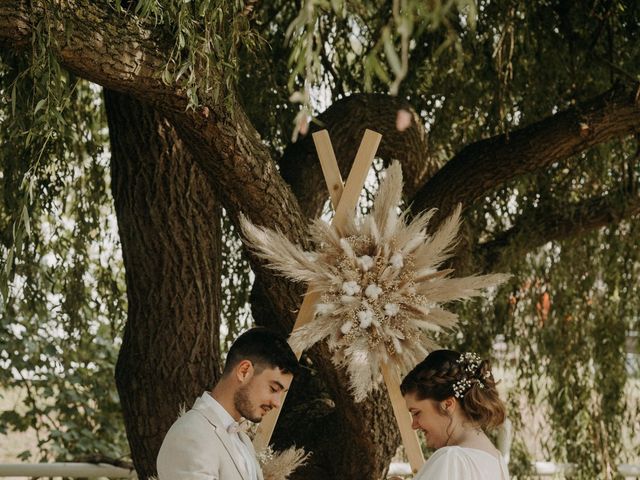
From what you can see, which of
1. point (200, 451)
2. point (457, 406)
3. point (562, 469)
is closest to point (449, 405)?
point (457, 406)

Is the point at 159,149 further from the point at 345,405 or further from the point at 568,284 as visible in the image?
the point at 568,284

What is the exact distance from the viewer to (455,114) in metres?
5.27

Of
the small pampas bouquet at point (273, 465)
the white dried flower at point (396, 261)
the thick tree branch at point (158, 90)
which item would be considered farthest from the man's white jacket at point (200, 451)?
the thick tree branch at point (158, 90)

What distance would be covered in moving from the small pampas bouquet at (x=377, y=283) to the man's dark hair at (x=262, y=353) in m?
0.19

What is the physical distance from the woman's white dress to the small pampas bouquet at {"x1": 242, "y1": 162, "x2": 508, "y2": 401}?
626mm

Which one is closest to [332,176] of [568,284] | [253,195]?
[253,195]

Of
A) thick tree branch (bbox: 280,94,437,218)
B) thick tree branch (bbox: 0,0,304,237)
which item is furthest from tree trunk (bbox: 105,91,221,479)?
thick tree branch (bbox: 280,94,437,218)

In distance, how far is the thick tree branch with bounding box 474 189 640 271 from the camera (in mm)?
4992

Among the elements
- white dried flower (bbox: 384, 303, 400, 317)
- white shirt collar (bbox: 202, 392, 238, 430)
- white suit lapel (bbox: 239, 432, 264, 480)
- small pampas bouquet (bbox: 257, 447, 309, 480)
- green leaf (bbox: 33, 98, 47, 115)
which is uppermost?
green leaf (bbox: 33, 98, 47, 115)

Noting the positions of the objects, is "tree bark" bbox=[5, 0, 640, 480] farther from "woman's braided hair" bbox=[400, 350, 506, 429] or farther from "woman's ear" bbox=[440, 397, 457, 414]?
"woman's ear" bbox=[440, 397, 457, 414]

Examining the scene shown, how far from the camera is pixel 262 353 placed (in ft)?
9.99

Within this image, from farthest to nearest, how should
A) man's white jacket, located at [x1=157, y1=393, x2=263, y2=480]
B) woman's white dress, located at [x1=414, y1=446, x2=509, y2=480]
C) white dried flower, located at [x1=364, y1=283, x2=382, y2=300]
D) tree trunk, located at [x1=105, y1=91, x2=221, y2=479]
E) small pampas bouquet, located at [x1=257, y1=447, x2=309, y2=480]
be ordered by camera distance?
tree trunk, located at [x1=105, y1=91, x2=221, y2=479] < small pampas bouquet, located at [x1=257, y1=447, x2=309, y2=480] < white dried flower, located at [x1=364, y1=283, x2=382, y2=300] < man's white jacket, located at [x1=157, y1=393, x2=263, y2=480] < woman's white dress, located at [x1=414, y1=446, x2=509, y2=480]

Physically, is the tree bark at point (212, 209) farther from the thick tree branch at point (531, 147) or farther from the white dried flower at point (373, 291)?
the white dried flower at point (373, 291)

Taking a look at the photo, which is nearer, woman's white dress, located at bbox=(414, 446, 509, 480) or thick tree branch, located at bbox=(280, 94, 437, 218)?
woman's white dress, located at bbox=(414, 446, 509, 480)
